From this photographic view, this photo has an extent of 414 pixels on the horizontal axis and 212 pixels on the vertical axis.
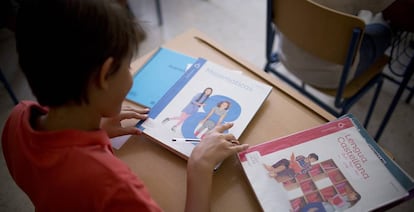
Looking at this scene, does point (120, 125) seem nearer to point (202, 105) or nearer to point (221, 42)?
point (202, 105)

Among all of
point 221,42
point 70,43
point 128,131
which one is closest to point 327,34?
point 128,131

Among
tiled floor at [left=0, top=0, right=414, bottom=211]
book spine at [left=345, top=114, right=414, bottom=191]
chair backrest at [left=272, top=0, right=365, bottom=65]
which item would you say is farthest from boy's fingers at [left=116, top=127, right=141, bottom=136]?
tiled floor at [left=0, top=0, right=414, bottom=211]

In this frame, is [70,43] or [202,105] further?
[202,105]

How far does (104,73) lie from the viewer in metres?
0.54

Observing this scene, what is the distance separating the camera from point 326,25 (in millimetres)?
972

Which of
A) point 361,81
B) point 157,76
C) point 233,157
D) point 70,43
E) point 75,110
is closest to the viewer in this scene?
point 70,43

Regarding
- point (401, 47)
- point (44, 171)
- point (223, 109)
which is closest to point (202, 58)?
point (223, 109)

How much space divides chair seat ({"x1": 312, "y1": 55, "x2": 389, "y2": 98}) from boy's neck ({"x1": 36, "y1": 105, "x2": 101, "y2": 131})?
0.93 meters

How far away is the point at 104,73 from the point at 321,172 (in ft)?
1.59

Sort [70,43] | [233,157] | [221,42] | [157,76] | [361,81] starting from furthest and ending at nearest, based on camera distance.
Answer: [221,42] → [361,81] → [157,76] → [233,157] → [70,43]

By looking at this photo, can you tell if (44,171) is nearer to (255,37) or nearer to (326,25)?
(326,25)

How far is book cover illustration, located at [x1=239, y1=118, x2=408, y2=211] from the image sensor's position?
639 millimetres

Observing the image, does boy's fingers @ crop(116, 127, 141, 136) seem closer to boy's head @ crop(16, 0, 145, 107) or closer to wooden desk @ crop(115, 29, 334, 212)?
wooden desk @ crop(115, 29, 334, 212)

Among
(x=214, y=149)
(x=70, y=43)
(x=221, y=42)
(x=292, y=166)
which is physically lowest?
(x=292, y=166)
